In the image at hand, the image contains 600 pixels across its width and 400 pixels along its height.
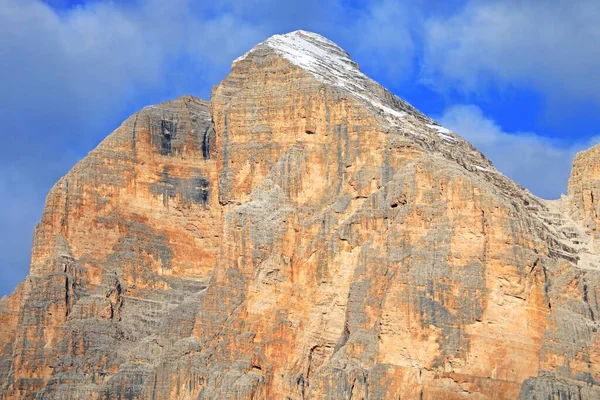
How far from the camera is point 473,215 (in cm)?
14062

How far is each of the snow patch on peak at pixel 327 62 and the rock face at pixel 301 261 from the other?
0.39 metres

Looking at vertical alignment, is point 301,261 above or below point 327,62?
below

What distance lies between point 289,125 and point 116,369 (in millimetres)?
21009

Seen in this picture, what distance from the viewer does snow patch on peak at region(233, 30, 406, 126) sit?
157750mm

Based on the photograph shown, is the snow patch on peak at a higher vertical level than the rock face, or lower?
higher

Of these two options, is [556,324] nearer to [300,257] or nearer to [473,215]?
[473,215]

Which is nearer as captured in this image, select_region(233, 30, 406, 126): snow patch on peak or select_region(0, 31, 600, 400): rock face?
select_region(0, 31, 600, 400): rock face

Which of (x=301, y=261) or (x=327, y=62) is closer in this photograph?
(x=301, y=261)

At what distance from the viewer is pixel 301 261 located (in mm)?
149250

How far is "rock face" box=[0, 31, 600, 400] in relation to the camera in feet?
453

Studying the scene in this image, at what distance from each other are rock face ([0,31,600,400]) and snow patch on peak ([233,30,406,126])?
386 mm

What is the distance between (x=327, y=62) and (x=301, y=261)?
2163 cm

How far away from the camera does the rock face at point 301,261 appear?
453 ft

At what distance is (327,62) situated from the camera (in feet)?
543
